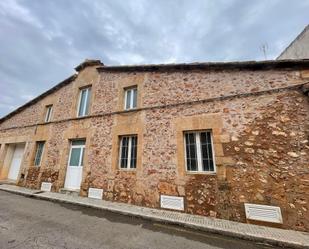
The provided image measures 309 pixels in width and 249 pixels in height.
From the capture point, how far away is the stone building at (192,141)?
4309mm

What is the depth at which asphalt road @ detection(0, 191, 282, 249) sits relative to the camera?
3176mm

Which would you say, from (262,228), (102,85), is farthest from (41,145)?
(262,228)

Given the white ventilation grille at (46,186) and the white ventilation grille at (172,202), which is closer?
the white ventilation grille at (172,202)

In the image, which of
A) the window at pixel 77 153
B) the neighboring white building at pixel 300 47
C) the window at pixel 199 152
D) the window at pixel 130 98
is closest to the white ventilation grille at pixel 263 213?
the window at pixel 199 152

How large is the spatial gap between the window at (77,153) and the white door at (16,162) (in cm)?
504

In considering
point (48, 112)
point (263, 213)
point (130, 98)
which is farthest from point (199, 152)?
point (48, 112)

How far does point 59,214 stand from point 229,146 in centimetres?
556

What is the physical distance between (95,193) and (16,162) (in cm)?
776

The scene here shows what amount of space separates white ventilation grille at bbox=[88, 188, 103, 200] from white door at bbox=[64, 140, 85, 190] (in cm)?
100

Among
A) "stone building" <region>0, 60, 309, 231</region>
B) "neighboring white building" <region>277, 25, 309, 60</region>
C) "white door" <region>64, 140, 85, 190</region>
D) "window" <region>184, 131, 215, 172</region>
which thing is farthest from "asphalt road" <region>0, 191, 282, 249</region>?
"neighboring white building" <region>277, 25, 309, 60</region>

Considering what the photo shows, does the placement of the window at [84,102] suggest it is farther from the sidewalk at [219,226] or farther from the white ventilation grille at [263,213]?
the white ventilation grille at [263,213]

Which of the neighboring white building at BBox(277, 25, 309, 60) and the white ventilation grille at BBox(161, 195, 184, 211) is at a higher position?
the neighboring white building at BBox(277, 25, 309, 60)

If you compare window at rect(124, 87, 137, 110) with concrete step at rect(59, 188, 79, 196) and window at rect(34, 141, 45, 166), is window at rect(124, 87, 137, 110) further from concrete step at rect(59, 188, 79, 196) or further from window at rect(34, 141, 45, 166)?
window at rect(34, 141, 45, 166)

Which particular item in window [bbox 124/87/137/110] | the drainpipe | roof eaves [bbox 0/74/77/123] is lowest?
the drainpipe
